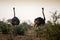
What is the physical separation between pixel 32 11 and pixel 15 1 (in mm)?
320

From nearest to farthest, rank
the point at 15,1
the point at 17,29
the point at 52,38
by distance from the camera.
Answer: the point at 52,38, the point at 17,29, the point at 15,1

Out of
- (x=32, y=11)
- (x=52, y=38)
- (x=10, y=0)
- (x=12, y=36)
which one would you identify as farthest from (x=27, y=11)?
(x=52, y=38)

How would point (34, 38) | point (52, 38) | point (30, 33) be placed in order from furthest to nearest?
point (30, 33) < point (34, 38) < point (52, 38)

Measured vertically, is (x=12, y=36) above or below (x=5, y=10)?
below

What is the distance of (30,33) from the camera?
234 cm

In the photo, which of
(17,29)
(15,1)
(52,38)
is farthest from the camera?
(15,1)

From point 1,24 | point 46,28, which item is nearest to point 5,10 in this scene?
point 1,24

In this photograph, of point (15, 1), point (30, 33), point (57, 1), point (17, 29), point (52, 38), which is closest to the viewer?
point (52, 38)

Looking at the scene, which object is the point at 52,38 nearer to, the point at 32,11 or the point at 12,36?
the point at 12,36

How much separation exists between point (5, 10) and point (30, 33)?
103 centimetres

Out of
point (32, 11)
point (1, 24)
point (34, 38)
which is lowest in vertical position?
point (34, 38)

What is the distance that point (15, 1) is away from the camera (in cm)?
318

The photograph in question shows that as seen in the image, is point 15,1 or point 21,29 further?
point 15,1

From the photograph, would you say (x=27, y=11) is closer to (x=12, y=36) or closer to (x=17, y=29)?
(x=17, y=29)
